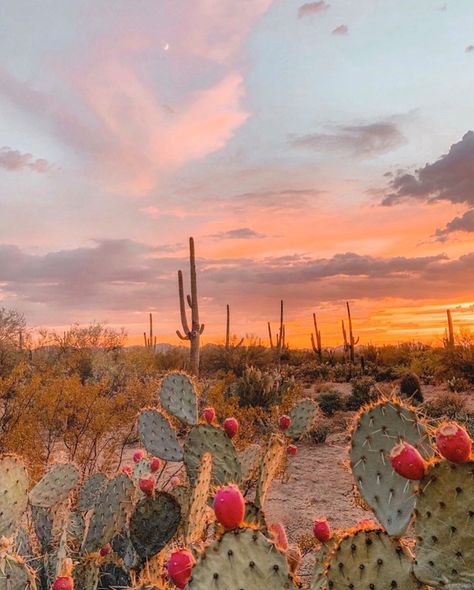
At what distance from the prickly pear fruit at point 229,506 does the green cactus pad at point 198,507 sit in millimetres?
1602

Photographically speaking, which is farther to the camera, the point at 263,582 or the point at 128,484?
the point at 128,484

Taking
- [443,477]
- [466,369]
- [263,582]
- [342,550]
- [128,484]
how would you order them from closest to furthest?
1. [443,477]
2. [263,582]
3. [342,550]
4. [128,484]
5. [466,369]

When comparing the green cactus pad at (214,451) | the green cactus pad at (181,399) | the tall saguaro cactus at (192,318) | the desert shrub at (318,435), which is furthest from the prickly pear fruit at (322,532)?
the tall saguaro cactus at (192,318)

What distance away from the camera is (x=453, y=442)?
1703 mm

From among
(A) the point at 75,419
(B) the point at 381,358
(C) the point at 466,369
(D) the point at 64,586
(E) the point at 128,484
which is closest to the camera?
(D) the point at 64,586

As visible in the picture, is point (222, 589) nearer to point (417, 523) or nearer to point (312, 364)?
point (417, 523)

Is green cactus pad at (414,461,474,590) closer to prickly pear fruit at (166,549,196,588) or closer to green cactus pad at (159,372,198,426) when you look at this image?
prickly pear fruit at (166,549,196,588)

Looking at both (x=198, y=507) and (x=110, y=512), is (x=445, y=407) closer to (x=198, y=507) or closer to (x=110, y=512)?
(x=110, y=512)

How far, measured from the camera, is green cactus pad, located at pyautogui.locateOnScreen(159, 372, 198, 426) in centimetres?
501

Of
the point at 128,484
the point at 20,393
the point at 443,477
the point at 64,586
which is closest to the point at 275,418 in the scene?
the point at 20,393

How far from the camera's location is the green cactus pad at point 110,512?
402cm

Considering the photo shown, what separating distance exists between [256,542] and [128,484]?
2239 millimetres

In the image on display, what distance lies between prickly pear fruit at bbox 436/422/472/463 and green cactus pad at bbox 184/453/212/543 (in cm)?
188

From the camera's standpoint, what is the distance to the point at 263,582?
2.00 meters
